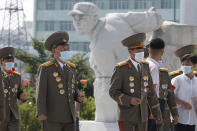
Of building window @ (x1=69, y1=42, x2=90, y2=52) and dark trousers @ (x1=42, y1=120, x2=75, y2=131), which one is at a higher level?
dark trousers @ (x1=42, y1=120, x2=75, y2=131)

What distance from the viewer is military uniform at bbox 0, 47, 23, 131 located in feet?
24.8

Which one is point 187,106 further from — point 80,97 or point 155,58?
point 80,97

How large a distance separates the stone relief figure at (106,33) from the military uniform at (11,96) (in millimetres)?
6422

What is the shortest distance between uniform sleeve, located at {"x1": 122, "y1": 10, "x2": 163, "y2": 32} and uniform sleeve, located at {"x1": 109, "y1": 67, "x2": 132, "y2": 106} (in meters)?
8.27

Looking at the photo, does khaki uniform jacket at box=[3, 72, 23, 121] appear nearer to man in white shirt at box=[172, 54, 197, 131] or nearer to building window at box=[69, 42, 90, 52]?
man in white shirt at box=[172, 54, 197, 131]

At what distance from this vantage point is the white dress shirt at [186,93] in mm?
7375

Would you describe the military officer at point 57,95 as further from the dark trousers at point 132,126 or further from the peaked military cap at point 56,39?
the dark trousers at point 132,126

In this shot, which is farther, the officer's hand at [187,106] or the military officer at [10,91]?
the military officer at [10,91]

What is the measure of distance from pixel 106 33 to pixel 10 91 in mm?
6890

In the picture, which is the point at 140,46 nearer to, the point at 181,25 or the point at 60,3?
the point at 181,25

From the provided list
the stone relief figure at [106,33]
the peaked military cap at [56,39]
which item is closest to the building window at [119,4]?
the stone relief figure at [106,33]

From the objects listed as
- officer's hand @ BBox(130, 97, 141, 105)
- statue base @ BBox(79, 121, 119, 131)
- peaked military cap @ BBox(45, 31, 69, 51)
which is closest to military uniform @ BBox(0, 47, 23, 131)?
peaked military cap @ BBox(45, 31, 69, 51)

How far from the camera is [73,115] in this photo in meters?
6.34

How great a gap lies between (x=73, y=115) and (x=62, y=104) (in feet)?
0.61
